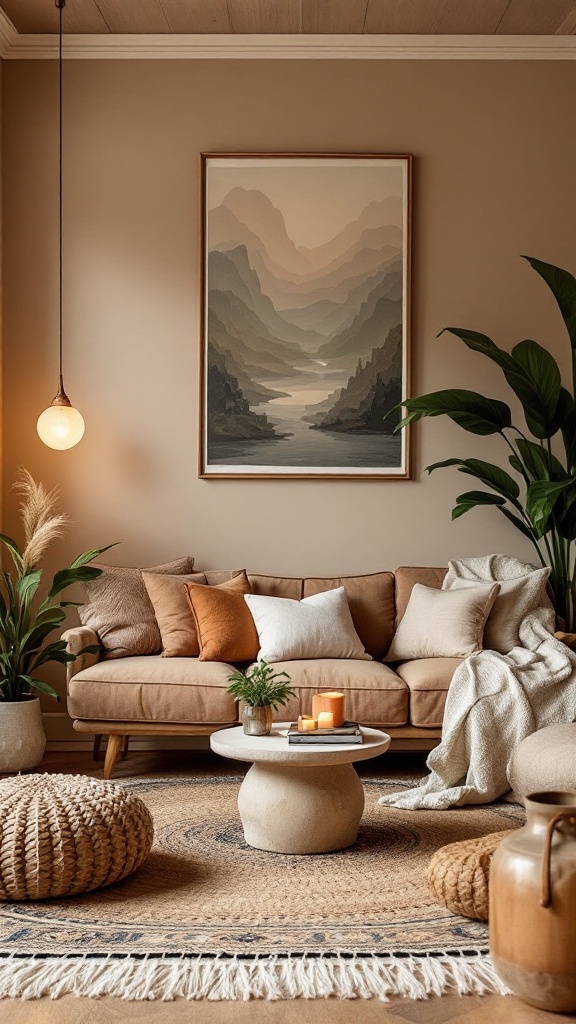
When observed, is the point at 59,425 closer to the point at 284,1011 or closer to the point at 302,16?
the point at 302,16

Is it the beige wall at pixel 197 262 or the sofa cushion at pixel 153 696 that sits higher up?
the beige wall at pixel 197 262

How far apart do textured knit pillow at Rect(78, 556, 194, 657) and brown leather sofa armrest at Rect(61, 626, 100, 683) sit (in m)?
0.14

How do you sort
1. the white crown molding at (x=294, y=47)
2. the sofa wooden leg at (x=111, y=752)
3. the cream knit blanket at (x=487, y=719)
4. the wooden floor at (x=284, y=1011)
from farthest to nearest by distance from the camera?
the white crown molding at (x=294, y=47) < the sofa wooden leg at (x=111, y=752) < the cream knit blanket at (x=487, y=719) < the wooden floor at (x=284, y=1011)

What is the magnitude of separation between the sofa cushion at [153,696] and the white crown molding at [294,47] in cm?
310

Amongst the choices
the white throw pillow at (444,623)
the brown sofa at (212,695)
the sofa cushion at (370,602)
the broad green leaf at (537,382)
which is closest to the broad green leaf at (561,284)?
the broad green leaf at (537,382)

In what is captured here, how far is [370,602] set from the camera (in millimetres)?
4586

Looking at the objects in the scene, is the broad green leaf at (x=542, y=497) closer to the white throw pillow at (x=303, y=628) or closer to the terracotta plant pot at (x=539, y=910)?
the white throw pillow at (x=303, y=628)

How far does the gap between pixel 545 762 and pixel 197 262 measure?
3.02 meters

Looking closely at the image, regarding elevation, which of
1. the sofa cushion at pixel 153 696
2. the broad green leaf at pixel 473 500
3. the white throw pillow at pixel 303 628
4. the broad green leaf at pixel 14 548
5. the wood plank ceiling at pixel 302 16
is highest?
the wood plank ceiling at pixel 302 16

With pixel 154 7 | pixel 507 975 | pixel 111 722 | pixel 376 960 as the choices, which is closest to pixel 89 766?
pixel 111 722

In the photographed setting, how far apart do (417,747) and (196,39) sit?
11.7 ft

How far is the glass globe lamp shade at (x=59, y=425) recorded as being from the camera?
4684mm

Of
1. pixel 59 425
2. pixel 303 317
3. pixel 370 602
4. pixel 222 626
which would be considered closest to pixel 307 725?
pixel 222 626

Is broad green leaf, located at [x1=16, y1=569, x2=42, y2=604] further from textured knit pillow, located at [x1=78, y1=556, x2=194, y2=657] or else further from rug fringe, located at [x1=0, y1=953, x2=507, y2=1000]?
rug fringe, located at [x1=0, y1=953, x2=507, y2=1000]
